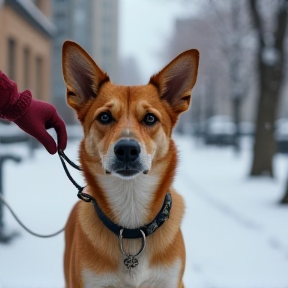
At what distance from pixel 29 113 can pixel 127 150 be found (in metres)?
0.78

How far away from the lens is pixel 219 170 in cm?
1708

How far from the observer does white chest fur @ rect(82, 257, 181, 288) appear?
2869mm

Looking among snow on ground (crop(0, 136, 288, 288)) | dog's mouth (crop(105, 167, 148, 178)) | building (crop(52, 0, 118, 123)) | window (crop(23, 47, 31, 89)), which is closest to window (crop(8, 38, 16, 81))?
window (crop(23, 47, 31, 89))

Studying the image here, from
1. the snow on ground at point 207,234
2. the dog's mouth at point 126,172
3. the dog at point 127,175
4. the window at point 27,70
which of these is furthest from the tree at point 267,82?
the window at point 27,70

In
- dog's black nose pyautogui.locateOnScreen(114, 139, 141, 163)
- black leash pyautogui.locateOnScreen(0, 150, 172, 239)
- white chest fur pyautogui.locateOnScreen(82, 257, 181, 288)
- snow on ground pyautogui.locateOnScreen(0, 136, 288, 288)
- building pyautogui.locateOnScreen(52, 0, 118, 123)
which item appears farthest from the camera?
building pyautogui.locateOnScreen(52, 0, 118, 123)

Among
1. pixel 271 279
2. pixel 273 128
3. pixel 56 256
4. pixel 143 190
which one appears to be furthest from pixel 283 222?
pixel 273 128

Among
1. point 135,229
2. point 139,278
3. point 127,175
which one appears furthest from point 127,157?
point 139,278

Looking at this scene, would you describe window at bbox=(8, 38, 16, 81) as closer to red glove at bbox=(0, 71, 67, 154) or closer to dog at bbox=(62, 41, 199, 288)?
red glove at bbox=(0, 71, 67, 154)

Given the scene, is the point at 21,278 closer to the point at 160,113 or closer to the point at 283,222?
the point at 160,113

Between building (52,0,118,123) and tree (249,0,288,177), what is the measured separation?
28755 millimetres

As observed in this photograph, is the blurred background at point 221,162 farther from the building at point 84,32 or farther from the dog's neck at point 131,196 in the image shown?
the building at point 84,32

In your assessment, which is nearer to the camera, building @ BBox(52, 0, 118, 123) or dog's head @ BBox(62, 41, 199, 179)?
dog's head @ BBox(62, 41, 199, 179)

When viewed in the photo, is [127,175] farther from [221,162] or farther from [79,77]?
[221,162]

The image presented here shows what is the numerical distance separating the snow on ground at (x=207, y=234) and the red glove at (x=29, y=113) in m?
0.29
